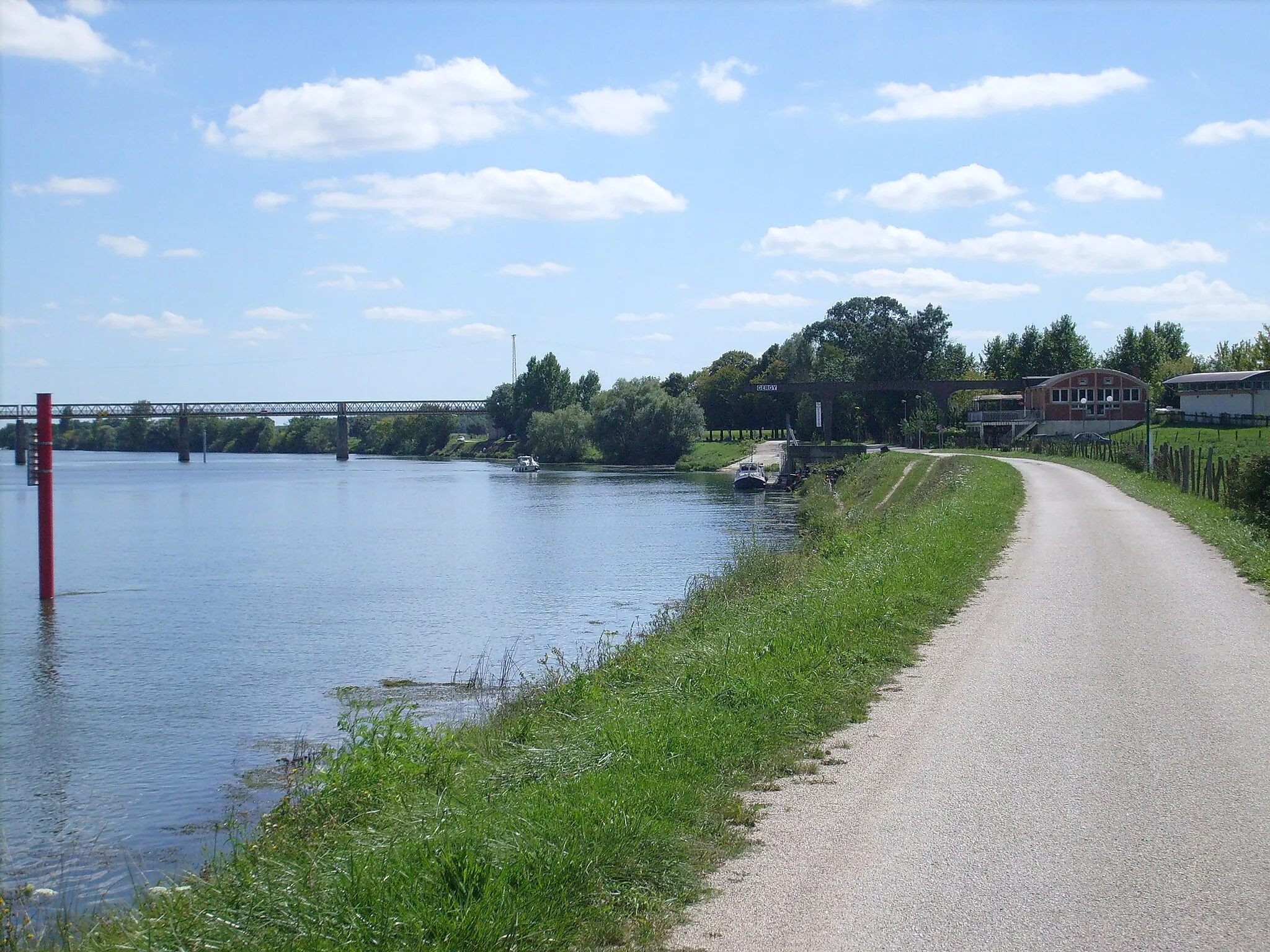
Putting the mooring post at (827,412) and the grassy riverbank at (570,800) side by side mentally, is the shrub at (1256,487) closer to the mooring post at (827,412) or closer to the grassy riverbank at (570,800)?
the grassy riverbank at (570,800)

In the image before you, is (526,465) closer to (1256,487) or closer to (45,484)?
(45,484)

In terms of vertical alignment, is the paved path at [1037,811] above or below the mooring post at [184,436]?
below

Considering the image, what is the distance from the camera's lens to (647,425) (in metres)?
124

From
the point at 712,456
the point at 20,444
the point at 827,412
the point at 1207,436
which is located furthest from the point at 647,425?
the point at 20,444

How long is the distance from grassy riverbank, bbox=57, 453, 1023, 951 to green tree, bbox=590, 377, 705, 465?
349 ft

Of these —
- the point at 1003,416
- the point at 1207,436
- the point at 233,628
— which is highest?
the point at 1003,416

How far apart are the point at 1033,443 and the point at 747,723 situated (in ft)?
239

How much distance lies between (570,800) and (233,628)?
21.9m

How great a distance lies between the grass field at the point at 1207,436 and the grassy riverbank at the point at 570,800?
56650 mm

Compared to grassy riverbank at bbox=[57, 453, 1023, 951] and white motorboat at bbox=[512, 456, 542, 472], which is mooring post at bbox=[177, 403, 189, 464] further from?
grassy riverbank at bbox=[57, 453, 1023, 951]

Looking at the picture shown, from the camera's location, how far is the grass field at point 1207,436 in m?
67.8

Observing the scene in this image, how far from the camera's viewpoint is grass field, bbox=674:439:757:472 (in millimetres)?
117062

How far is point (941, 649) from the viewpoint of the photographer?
12664 millimetres

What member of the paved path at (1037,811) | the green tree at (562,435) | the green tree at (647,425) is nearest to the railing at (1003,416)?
the green tree at (647,425)
